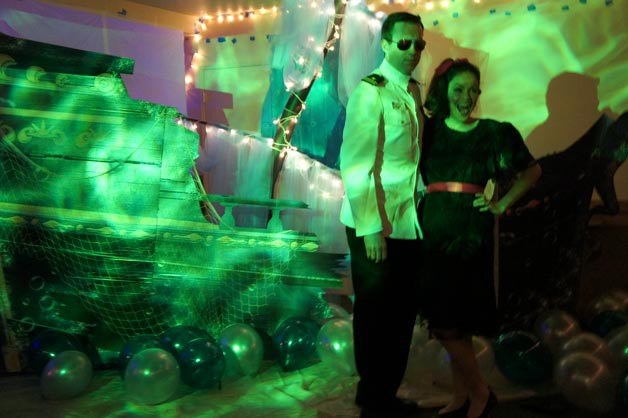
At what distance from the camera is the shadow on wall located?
4090mm

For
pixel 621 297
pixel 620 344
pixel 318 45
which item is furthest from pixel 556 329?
pixel 318 45

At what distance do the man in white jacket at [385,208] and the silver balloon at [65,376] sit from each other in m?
1.44

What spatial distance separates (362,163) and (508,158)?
66 cm

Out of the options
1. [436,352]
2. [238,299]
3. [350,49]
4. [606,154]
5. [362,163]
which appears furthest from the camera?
[350,49]

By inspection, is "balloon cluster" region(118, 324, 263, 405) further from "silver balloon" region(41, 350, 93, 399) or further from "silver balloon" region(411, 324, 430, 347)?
"silver balloon" region(411, 324, 430, 347)

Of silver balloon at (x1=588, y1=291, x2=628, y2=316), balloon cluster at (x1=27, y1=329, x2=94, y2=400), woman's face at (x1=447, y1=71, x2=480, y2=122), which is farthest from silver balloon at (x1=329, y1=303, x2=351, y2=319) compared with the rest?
woman's face at (x1=447, y1=71, x2=480, y2=122)

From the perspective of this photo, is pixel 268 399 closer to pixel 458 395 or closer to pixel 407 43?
pixel 458 395

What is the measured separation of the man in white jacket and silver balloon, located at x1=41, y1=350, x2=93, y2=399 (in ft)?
4.73

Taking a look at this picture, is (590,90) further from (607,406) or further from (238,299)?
(238,299)

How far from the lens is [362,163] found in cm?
211

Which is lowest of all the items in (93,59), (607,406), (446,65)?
(607,406)

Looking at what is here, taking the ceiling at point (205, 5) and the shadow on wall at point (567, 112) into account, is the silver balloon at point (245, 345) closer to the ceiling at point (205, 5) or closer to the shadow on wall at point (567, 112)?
the shadow on wall at point (567, 112)

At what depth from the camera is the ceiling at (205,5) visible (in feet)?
17.5

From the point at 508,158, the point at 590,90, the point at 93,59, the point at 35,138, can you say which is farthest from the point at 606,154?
the point at 35,138
